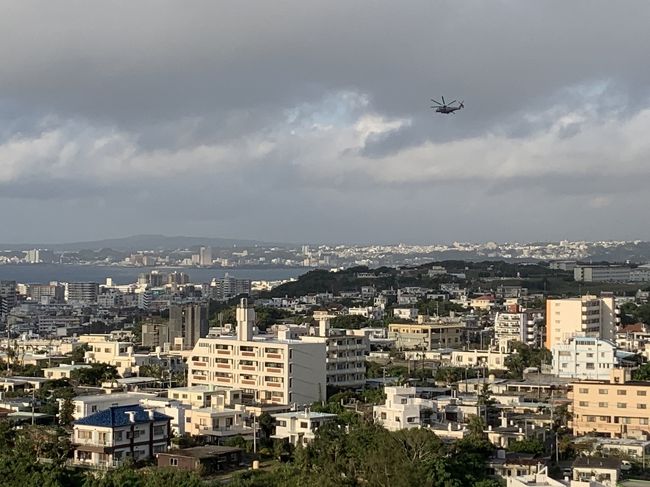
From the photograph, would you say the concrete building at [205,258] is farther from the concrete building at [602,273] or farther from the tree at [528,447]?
the tree at [528,447]

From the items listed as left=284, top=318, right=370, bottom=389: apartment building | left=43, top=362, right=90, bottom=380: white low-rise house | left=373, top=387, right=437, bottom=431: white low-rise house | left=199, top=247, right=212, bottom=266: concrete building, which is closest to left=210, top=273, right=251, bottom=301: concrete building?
left=43, top=362, right=90, bottom=380: white low-rise house

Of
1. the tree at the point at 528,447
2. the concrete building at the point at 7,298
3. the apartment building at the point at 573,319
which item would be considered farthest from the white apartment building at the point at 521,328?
the concrete building at the point at 7,298

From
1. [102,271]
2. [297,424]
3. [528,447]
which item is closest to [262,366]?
[297,424]

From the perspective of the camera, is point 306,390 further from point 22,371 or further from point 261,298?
point 261,298

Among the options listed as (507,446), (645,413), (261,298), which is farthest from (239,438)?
(261,298)

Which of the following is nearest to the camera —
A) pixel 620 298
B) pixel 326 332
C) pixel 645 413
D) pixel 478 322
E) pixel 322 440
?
pixel 322 440

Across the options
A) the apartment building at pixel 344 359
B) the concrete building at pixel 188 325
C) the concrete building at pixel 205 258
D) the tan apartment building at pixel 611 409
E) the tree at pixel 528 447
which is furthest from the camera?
the concrete building at pixel 205 258
